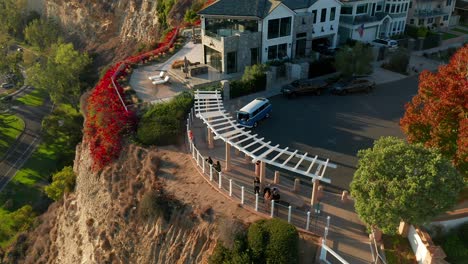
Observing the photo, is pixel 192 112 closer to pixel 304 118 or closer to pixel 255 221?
pixel 304 118

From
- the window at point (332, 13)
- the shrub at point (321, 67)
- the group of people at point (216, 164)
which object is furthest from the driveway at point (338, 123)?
the window at point (332, 13)

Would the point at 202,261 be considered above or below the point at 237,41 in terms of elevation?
below

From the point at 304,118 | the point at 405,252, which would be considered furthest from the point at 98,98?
the point at 405,252

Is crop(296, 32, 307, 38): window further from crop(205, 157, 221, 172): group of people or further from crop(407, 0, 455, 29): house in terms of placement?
crop(205, 157, 221, 172): group of people

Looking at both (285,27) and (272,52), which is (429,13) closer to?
(285,27)

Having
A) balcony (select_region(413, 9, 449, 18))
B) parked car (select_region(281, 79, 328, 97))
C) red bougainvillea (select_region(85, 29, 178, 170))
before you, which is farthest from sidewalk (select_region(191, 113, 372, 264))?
balcony (select_region(413, 9, 449, 18))

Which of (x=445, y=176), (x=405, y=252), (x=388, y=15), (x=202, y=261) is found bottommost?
(x=202, y=261)

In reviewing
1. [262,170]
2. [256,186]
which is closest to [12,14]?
[262,170]
